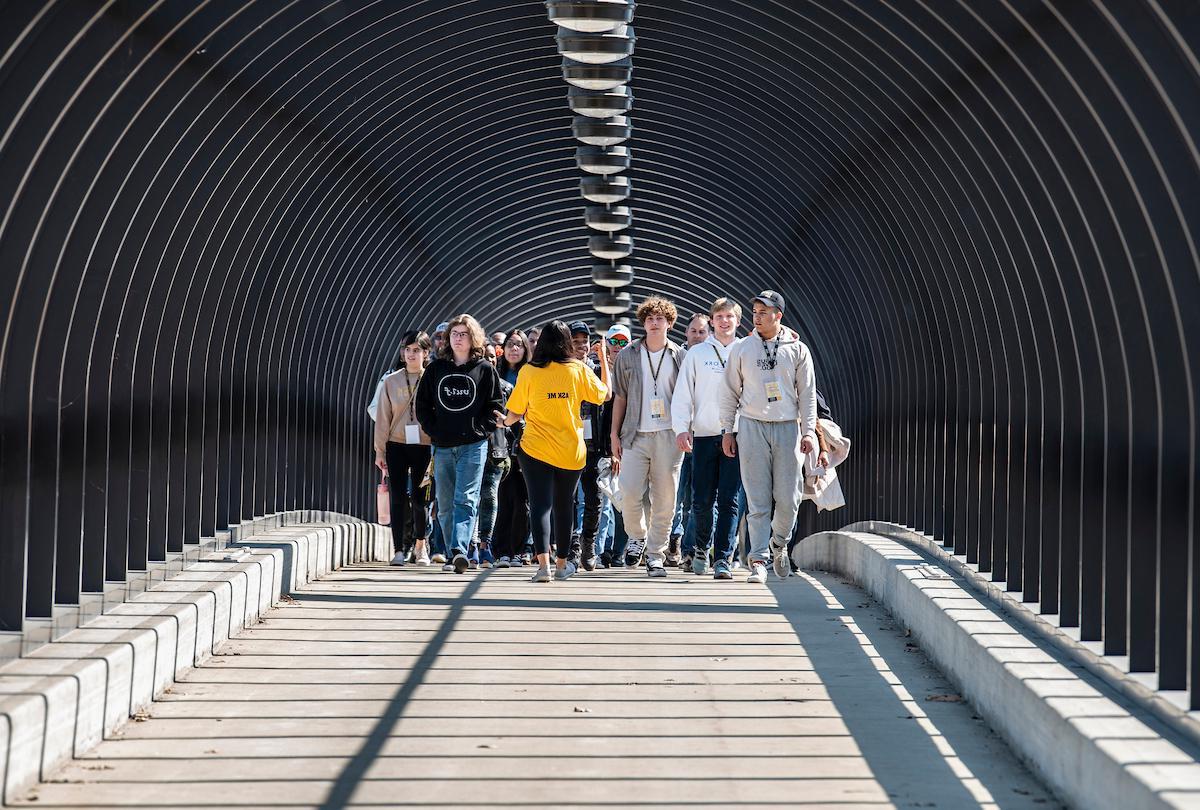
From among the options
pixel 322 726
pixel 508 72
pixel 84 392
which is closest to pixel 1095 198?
pixel 322 726

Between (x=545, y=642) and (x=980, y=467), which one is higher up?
(x=980, y=467)

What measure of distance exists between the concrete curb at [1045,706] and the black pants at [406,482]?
171 inches

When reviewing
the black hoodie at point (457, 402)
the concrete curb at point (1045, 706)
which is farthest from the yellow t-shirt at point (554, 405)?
the concrete curb at point (1045, 706)

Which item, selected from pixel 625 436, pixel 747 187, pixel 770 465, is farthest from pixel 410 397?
pixel 747 187

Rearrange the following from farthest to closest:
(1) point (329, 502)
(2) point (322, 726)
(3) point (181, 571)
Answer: (1) point (329, 502) < (3) point (181, 571) < (2) point (322, 726)

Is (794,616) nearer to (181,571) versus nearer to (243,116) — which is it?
(181,571)

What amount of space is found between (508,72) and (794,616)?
7.26m

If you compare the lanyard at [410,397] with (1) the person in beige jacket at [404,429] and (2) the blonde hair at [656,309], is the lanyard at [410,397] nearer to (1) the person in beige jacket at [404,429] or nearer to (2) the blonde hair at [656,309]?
(1) the person in beige jacket at [404,429]

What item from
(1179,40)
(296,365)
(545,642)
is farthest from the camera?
(296,365)

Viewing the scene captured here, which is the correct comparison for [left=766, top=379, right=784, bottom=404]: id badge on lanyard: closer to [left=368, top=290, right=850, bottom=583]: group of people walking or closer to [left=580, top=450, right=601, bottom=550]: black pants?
[left=368, top=290, right=850, bottom=583]: group of people walking

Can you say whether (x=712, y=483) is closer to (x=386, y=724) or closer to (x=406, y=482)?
(x=406, y=482)

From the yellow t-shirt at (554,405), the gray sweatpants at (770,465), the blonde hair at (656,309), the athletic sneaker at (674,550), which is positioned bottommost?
the athletic sneaker at (674,550)

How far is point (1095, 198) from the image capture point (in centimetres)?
692

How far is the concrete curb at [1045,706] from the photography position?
15.5ft
